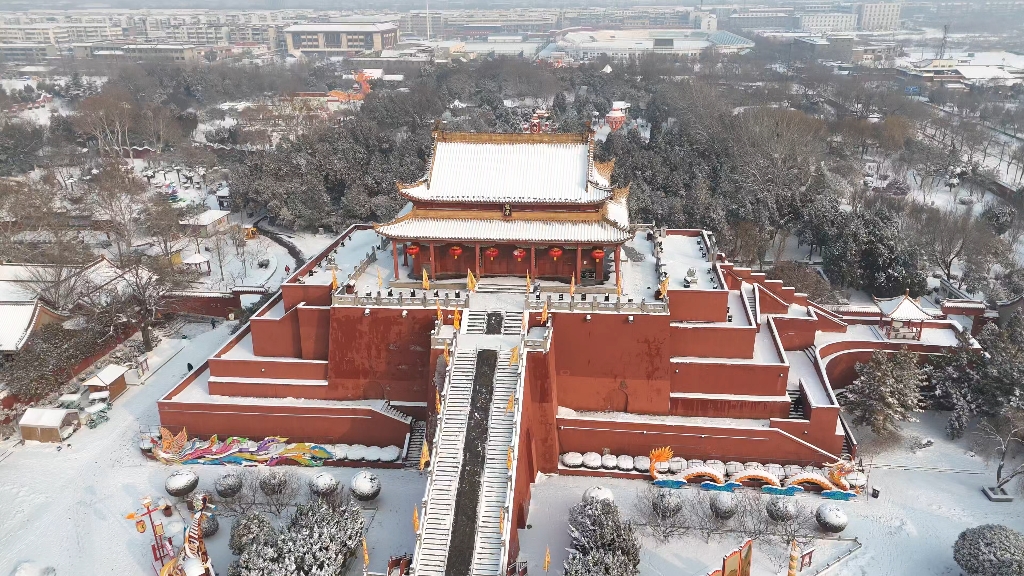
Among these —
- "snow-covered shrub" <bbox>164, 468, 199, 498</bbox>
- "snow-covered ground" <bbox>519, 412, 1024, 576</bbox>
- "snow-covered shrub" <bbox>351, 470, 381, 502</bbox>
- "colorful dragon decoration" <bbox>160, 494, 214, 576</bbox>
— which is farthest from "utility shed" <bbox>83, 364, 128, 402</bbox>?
"snow-covered ground" <bbox>519, 412, 1024, 576</bbox>

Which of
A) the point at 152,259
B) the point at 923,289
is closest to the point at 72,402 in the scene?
the point at 152,259

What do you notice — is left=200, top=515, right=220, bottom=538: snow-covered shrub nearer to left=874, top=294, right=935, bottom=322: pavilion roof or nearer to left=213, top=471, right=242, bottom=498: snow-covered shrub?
left=213, top=471, right=242, bottom=498: snow-covered shrub

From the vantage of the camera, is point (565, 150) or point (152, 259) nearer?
point (565, 150)

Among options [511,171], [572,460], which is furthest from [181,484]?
[511,171]

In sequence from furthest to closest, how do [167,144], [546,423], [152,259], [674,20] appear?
[674,20] → [167,144] → [152,259] → [546,423]

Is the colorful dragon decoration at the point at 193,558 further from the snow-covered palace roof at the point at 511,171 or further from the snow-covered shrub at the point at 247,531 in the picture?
the snow-covered palace roof at the point at 511,171

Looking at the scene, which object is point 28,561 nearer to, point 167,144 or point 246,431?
point 246,431

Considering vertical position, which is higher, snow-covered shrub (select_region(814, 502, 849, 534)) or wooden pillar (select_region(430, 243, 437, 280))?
wooden pillar (select_region(430, 243, 437, 280))

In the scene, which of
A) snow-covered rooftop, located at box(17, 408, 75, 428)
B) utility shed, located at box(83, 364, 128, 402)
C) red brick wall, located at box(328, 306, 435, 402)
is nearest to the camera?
red brick wall, located at box(328, 306, 435, 402)
